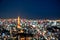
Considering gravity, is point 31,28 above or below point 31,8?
below

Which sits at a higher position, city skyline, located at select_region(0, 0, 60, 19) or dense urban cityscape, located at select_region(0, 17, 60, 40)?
city skyline, located at select_region(0, 0, 60, 19)

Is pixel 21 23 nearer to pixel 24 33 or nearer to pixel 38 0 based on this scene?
pixel 24 33

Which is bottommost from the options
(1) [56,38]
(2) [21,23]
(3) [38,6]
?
(1) [56,38]

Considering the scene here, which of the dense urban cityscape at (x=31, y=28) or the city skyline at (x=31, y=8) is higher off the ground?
the city skyline at (x=31, y=8)

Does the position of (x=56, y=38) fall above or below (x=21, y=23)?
below

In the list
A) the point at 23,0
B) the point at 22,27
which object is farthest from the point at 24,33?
the point at 23,0

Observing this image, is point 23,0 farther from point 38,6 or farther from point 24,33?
point 24,33
